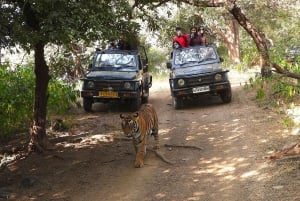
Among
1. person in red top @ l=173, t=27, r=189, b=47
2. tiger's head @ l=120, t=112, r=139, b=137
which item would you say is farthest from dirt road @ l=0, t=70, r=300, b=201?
person in red top @ l=173, t=27, r=189, b=47

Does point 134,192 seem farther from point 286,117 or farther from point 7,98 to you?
point 286,117

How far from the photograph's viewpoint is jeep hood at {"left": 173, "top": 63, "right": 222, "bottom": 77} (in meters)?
12.8

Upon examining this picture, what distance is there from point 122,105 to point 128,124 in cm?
686

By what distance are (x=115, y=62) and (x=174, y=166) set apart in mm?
6326

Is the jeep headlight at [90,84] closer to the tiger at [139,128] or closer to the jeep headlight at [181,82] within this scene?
the jeep headlight at [181,82]

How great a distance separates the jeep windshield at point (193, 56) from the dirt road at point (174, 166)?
235 cm

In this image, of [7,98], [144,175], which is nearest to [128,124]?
[144,175]

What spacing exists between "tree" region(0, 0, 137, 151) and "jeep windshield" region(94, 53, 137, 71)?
536 centimetres

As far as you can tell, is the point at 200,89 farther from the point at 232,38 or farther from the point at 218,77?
the point at 232,38

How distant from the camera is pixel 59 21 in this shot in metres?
6.39

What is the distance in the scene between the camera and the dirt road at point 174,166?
6.36 metres

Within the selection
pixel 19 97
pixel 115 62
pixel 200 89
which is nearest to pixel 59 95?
pixel 19 97

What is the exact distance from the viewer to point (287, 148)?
24.0ft

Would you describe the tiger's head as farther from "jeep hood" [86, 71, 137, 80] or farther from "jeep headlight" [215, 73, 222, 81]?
"jeep headlight" [215, 73, 222, 81]
